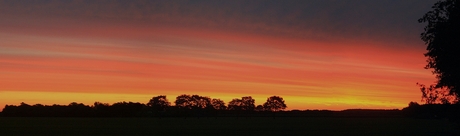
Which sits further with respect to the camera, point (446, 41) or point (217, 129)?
point (217, 129)

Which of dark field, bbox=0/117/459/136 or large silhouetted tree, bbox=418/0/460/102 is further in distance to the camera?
dark field, bbox=0/117/459/136

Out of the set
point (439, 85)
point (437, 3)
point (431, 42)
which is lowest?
point (439, 85)

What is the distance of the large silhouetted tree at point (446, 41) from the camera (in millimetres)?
35000

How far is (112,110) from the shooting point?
516 ft

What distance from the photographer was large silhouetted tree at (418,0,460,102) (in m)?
35.0

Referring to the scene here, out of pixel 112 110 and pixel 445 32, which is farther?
pixel 112 110

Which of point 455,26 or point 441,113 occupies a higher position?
point 455,26

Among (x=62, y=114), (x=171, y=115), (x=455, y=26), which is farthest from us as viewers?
(x=171, y=115)

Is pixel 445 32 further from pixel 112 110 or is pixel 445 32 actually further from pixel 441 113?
pixel 112 110

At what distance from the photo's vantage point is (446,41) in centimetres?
3522

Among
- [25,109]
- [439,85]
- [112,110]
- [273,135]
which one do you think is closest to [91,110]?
[112,110]

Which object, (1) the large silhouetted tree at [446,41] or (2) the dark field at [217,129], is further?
(2) the dark field at [217,129]

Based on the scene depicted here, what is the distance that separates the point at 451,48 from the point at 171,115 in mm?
137633

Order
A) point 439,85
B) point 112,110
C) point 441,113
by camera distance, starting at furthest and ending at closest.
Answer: point 112,110 < point 441,113 < point 439,85
